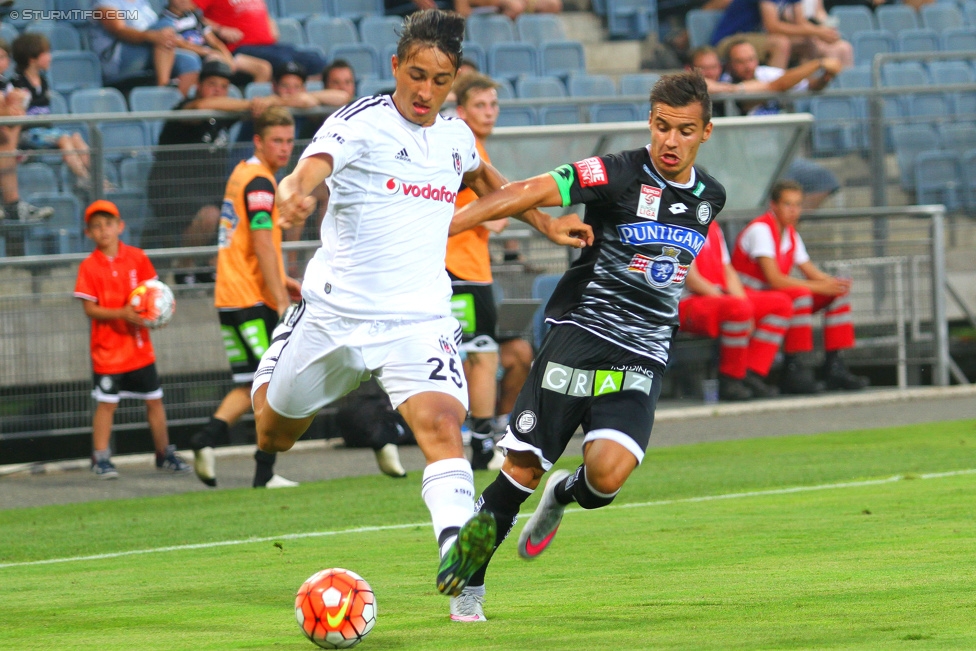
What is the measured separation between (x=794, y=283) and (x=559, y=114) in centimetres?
303

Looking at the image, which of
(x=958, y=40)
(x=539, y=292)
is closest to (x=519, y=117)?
(x=539, y=292)

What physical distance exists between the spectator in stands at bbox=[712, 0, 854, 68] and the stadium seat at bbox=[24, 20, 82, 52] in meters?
7.84

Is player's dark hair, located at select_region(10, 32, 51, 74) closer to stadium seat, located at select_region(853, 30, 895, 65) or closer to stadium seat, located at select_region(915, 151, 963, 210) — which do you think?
stadium seat, located at select_region(915, 151, 963, 210)

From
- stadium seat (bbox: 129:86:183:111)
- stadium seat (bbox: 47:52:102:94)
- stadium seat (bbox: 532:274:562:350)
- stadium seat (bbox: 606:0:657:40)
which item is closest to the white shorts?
stadium seat (bbox: 532:274:562:350)

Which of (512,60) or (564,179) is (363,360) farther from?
(512,60)

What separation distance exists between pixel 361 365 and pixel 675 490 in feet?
13.9

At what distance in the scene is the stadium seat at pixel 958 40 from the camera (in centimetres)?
1962

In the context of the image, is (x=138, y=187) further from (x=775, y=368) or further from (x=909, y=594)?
(x=909, y=594)

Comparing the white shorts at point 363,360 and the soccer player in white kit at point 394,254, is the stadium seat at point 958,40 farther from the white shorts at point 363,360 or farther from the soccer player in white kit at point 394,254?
the white shorts at point 363,360

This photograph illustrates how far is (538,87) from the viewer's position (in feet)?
53.0

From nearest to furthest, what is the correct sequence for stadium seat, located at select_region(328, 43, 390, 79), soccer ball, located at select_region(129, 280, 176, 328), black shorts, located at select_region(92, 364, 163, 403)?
1. soccer ball, located at select_region(129, 280, 176, 328)
2. black shorts, located at select_region(92, 364, 163, 403)
3. stadium seat, located at select_region(328, 43, 390, 79)

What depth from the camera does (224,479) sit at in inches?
422

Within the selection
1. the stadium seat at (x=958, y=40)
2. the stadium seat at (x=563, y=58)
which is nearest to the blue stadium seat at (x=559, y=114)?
the stadium seat at (x=563, y=58)

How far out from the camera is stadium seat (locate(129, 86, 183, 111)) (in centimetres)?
1354
